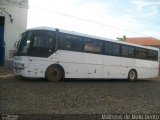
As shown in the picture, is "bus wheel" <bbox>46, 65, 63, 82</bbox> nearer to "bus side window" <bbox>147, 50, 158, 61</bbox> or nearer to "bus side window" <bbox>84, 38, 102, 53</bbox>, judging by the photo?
"bus side window" <bbox>84, 38, 102, 53</bbox>

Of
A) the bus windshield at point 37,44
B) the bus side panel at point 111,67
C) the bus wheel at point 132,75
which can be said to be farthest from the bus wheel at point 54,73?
the bus wheel at point 132,75

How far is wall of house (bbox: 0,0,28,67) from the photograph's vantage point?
22391 millimetres

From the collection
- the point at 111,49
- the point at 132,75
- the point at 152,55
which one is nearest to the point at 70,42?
the point at 111,49

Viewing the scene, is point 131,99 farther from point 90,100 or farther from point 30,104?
point 30,104

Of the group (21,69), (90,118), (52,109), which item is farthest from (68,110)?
(21,69)

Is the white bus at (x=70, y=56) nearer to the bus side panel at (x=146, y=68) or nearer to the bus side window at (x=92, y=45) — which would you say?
the bus side window at (x=92, y=45)

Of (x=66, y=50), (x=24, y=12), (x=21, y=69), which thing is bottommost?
(x=21, y=69)

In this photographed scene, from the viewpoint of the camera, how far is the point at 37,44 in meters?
16.0

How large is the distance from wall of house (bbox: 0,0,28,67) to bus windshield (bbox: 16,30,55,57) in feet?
20.4

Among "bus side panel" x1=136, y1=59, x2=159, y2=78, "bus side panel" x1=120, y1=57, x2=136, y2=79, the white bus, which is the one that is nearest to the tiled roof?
"bus side panel" x1=136, y1=59, x2=159, y2=78

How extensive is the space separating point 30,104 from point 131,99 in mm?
3929

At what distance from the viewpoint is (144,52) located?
23844 millimetres

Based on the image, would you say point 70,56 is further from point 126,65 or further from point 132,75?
point 132,75

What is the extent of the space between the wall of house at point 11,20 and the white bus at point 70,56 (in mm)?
5788
